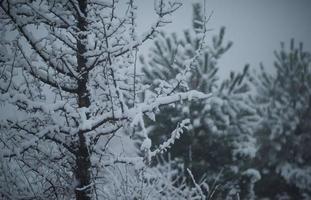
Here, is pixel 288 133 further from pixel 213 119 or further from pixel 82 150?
pixel 82 150

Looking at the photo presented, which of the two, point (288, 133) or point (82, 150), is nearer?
point (82, 150)

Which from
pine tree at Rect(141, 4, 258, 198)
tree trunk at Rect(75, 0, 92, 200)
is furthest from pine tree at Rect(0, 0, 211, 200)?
pine tree at Rect(141, 4, 258, 198)

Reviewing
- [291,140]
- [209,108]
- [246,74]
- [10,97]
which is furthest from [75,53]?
[291,140]

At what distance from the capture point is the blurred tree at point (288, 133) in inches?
406

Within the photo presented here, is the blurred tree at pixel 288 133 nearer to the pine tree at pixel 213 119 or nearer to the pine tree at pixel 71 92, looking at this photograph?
the pine tree at pixel 213 119

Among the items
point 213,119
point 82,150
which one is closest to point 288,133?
point 213,119

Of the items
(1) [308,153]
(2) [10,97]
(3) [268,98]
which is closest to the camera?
(2) [10,97]

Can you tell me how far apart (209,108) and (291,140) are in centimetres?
403

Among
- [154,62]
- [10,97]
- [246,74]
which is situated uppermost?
[154,62]

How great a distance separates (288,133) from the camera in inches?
432

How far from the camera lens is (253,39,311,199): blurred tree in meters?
10.3

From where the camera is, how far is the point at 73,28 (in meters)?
3.46

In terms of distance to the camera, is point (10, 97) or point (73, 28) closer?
point (10, 97)

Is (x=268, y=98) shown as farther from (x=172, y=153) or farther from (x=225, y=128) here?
(x=172, y=153)
